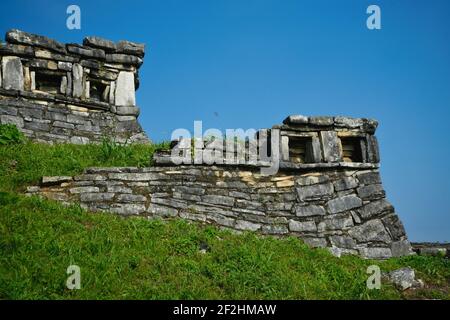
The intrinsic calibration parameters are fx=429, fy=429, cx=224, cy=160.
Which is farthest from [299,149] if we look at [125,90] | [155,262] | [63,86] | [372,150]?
[63,86]

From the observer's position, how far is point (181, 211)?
24.0ft

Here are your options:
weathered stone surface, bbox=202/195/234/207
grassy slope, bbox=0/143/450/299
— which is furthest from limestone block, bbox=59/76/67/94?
weathered stone surface, bbox=202/195/234/207

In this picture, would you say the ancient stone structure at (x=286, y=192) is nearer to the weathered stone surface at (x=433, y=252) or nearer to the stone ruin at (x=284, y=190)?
the stone ruin at (x=284, y=190)

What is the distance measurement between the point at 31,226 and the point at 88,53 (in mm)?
7380

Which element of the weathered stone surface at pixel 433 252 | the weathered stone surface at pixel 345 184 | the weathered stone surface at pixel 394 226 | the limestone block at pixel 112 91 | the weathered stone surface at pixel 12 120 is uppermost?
the limestone block at pixel 112 91

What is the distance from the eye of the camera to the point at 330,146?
8664 mm

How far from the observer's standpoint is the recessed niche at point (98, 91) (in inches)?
480

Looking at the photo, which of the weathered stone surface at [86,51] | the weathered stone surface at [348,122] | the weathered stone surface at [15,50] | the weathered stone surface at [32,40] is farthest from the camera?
the weathered stone surface at [86,51]

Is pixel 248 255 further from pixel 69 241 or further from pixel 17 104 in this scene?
pixel 17 104

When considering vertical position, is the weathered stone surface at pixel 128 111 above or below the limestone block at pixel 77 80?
below

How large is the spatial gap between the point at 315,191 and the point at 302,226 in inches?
32.3

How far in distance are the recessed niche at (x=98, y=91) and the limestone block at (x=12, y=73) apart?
1.85 metres

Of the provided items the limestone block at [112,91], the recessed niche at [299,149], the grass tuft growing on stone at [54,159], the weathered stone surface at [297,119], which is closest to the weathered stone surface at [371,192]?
the recessed niche at [299,149]

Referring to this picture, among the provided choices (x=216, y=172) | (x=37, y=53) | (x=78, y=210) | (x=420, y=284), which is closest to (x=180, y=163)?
(x=216, y=172)
